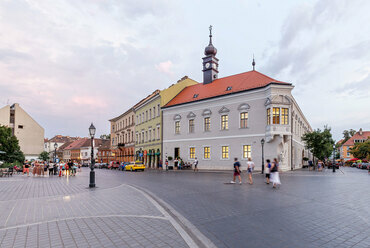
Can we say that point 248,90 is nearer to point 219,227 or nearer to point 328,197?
point 328,197

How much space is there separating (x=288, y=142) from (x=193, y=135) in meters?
13.3

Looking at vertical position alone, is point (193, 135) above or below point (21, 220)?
above

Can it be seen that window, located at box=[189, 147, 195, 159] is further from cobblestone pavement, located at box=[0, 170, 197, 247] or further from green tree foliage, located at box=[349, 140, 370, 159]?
green tree foliage, located at box=[349, 140, 370, 159]

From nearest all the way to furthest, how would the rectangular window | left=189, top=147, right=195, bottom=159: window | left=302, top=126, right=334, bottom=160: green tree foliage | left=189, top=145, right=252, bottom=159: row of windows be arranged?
the rectangular window
left=189, top=145, right=252, bottom=159: row of windows
left=302, top=126, right=334, bottom=160: green tree foliage
left=189, top=147, right=195, bottom=159: window

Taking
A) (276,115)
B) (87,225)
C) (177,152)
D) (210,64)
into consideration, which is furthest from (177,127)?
(87,225)

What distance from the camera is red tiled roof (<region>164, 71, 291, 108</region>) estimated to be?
3153 cm

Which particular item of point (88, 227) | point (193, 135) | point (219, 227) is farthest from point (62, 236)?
point (193, 135)

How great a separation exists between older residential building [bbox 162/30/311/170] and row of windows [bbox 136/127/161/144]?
2.45 meters

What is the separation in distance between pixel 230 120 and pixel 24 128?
5758cm

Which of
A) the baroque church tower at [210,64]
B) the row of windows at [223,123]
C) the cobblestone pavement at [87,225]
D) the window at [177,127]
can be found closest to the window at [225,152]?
the row of windows at [223,123]

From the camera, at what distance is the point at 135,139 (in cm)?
5447

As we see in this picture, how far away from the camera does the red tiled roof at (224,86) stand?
1241 inches

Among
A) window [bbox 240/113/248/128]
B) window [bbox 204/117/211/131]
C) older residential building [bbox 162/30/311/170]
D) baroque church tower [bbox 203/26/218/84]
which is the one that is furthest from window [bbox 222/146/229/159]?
baroque church tower [bbox 203/26/218/84]

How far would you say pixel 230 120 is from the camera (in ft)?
108
